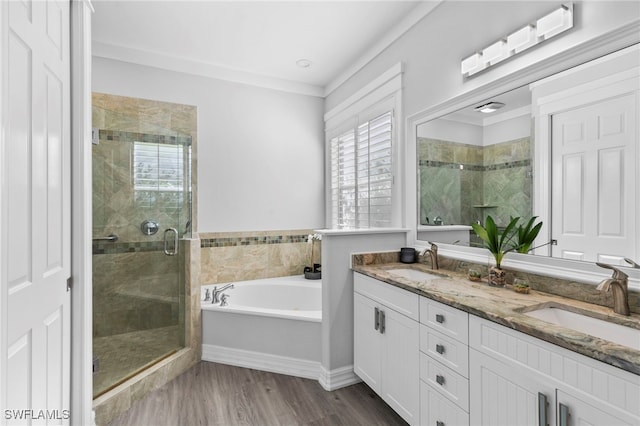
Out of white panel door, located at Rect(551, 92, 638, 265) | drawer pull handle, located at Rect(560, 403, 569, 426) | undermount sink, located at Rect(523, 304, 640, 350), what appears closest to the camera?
drawer pull handle, located at Rect(560, 403, 569, 426)

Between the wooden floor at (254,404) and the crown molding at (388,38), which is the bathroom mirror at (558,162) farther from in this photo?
the wooden floor at (254,404)

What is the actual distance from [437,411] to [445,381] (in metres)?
0.18

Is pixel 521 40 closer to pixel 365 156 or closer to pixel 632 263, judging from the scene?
pixel 632 263

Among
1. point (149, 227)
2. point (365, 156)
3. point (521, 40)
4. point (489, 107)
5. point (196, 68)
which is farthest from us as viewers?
point (196, 68)

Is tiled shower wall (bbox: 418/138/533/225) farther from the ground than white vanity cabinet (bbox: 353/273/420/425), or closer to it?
farther from the ground

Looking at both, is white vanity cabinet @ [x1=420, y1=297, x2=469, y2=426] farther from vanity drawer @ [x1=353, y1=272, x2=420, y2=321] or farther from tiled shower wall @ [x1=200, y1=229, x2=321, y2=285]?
tiled shower wall @ [x1=200, y1=229, x2=321, y2=285]

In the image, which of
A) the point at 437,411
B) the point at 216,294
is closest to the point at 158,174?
the point at 216,294

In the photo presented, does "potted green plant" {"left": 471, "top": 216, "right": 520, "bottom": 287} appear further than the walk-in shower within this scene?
No

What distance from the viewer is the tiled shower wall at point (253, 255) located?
10.6 ft

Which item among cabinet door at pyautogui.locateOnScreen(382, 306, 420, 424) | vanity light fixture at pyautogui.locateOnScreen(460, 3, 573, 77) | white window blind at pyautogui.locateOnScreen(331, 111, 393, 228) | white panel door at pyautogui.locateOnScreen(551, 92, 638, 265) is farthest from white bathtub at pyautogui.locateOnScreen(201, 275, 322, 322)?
vanity light fixture at pyautogui.locateOnScreen(460, 3, 573, 77)

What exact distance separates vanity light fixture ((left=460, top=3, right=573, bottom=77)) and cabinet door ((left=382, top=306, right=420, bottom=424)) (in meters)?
1.47

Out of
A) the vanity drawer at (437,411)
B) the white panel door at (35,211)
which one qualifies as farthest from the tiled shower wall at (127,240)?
the vanity drawer at (437,411)

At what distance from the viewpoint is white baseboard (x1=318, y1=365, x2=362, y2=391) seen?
225 cm

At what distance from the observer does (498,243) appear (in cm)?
176
